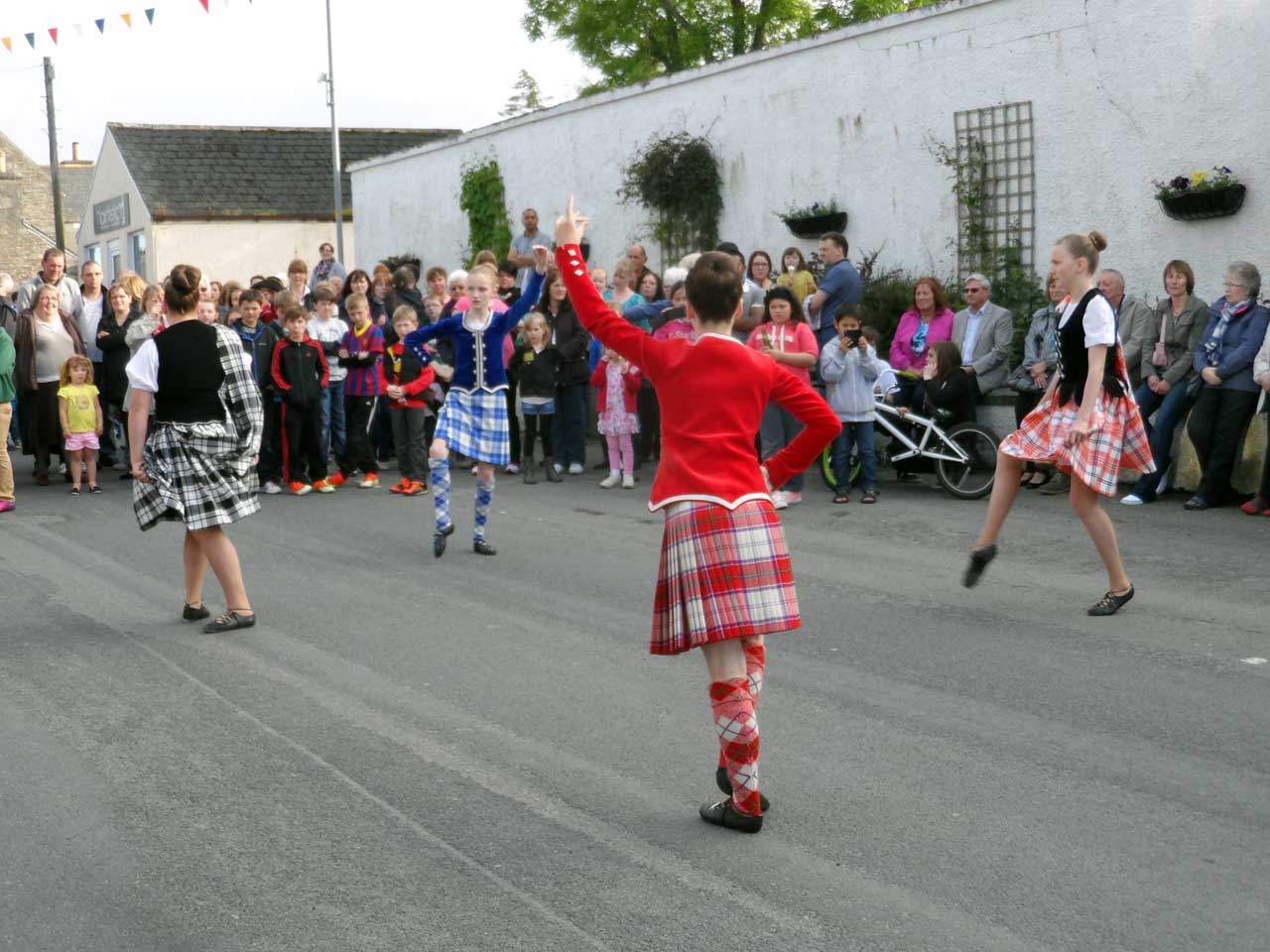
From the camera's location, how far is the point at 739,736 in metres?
4.57

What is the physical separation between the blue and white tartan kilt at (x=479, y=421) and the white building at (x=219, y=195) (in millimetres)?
28681

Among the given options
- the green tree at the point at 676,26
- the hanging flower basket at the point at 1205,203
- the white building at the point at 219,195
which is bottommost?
the hanging flower basket at the point at 1205,203

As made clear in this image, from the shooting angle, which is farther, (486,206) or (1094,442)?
(486,206)

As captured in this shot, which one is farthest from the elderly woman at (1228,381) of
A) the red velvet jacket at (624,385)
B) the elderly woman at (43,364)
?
the elderly woman at (43,364)

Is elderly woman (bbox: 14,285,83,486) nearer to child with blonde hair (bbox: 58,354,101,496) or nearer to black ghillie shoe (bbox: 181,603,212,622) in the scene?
child with blonde hair (bbox: 58,354,101,496)

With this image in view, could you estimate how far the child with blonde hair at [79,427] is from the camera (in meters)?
14.2

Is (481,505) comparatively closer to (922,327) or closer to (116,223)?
(922,327)

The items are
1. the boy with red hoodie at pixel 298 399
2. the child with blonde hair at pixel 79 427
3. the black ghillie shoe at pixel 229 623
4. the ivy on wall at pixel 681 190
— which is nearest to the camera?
the black ghillie shoe at pixel 229 623

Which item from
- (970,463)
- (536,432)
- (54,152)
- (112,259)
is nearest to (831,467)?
(970,463)

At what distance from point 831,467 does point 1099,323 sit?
5.38m

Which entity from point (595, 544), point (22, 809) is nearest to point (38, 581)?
point (595, 544)

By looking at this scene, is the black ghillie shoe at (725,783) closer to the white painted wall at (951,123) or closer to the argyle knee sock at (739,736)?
the argyle knee sock at (739,736)

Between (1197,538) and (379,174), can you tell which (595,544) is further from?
(379,174)

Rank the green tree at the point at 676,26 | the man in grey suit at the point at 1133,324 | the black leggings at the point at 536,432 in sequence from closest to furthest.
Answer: the man in grey suit at the point at 1133,324 < the black leggings at the point at 536,432 < the green tree at the point at 676,26
